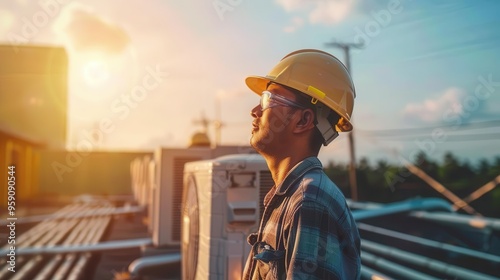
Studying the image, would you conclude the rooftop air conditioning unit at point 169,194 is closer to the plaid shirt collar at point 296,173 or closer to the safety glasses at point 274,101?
the safety glasses at point 274,101

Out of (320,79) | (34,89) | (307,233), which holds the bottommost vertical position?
(307,233)

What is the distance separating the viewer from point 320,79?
6.20 ft

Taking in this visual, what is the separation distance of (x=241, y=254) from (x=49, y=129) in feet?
119

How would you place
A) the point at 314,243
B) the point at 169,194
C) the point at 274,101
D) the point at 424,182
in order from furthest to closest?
the point at 424,182 → the point at 169,194 → the point at 274,101 → the point at 314,243

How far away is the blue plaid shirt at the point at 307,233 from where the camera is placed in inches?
59.0

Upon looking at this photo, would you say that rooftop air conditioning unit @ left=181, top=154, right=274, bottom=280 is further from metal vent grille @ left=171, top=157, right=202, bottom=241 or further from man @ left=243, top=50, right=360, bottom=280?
metal vent grille @ left=171, top=157, right=202, bottom=241

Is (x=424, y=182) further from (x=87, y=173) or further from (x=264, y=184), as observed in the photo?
(x=87, y=173)

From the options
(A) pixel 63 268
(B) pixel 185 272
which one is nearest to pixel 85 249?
(A) pixel 63 268

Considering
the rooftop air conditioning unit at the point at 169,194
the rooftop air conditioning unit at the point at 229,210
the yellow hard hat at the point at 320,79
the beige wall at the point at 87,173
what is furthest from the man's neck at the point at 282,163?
the beige wall at the point at 87,173

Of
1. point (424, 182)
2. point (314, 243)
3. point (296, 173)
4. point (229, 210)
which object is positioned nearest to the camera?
point (314, 243)

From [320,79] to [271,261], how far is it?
0.69 meters

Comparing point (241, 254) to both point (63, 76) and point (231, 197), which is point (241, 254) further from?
point (63, 76)

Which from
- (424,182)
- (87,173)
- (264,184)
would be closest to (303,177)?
(264,184)

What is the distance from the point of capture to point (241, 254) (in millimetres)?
3420
